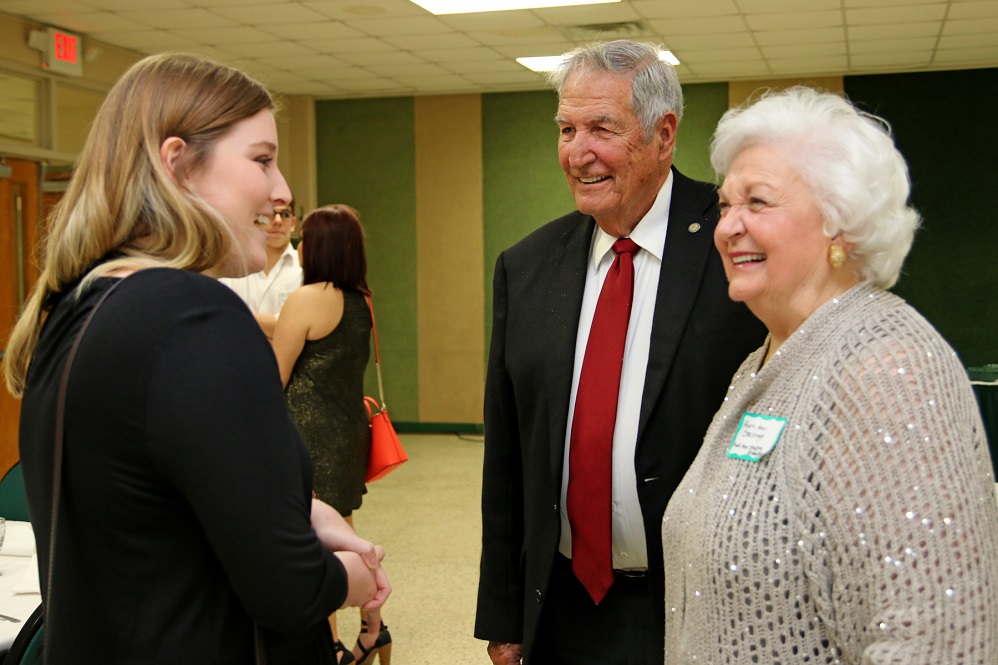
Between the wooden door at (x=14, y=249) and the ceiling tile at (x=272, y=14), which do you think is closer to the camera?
the ceiling tile at (x=272, y=14)

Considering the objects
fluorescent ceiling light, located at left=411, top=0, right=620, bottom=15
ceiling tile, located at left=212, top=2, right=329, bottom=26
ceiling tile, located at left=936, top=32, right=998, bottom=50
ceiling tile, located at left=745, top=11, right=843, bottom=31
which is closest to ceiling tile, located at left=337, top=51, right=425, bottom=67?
ceiling tile, located at left=212, top=2, right=329, bottom=26

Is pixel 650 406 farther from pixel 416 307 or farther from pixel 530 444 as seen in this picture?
pixel 416 307

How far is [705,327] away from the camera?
1.92 meters

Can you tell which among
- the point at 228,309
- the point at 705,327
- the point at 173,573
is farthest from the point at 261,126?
the point at 705,327

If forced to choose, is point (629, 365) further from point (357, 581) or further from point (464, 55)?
point (464, 55)

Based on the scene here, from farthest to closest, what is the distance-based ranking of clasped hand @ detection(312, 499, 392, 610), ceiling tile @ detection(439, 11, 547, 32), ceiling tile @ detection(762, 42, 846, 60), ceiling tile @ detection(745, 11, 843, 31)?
ceiling tile @ detection(762, 42, 846, 60)
ceiling tile @ detection(439, 11, 547, 32)
ceiling tile @ detection(745, 11, 843, 31)
clasped hand @ detection(312, 499, 392, 610)

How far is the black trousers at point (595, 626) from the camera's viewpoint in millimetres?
1881

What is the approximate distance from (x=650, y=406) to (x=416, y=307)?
841 centimetres

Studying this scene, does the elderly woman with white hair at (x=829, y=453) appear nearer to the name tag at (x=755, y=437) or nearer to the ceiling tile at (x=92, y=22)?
Answer: the name tag at (x=755, y=437)

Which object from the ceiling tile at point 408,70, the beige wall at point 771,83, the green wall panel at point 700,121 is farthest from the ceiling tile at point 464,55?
the beige wall at point 771,83

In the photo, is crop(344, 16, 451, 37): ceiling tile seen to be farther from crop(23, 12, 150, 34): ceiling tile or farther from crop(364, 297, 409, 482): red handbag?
crop(364, 297, 409, 482): red handbag

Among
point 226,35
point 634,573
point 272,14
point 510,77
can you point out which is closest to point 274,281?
point 272,14

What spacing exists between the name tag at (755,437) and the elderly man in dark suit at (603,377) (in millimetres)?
375

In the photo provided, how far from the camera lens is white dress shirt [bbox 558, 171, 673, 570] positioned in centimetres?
191
